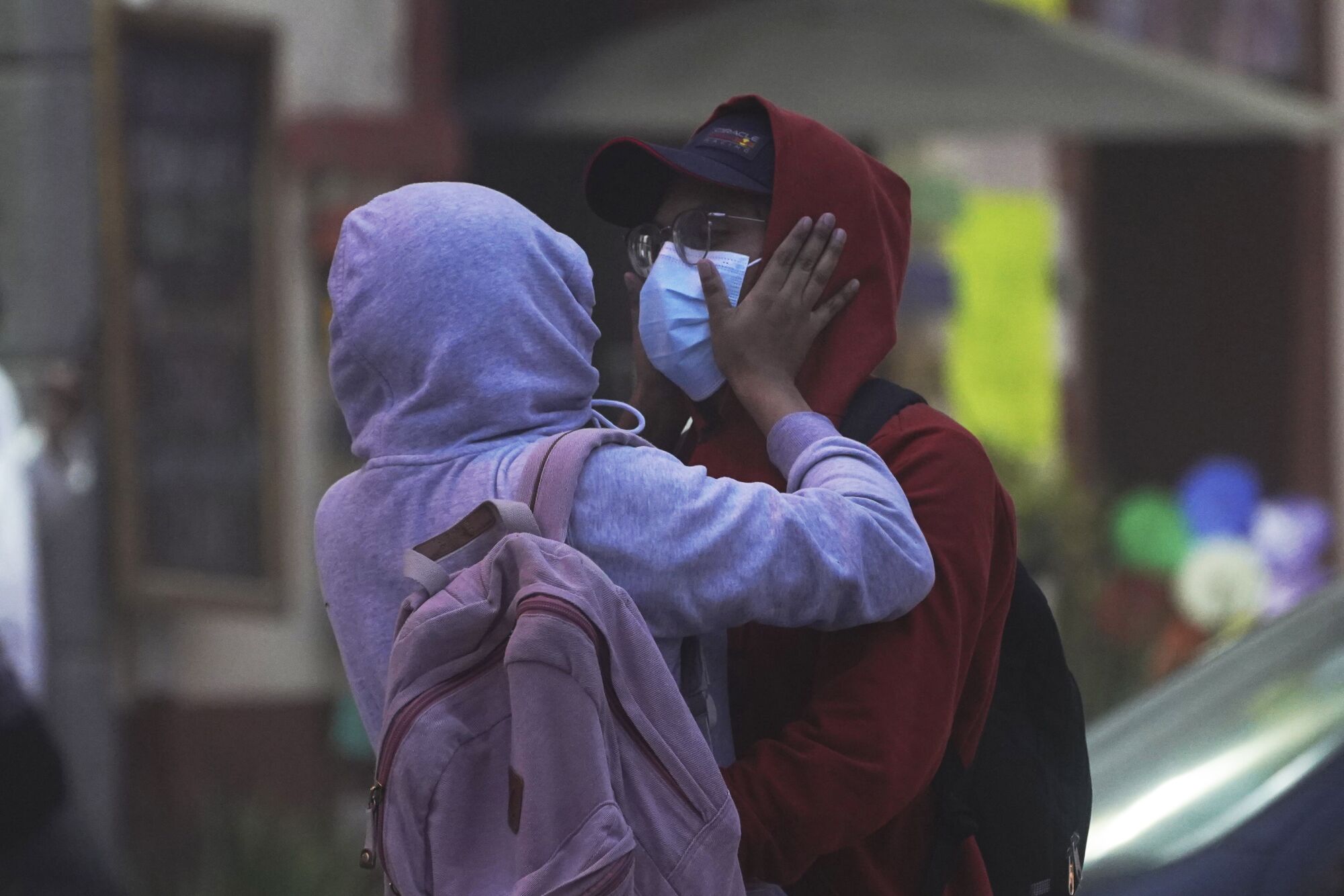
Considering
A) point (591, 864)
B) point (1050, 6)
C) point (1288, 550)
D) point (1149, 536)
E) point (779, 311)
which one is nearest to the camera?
point (591, 864)

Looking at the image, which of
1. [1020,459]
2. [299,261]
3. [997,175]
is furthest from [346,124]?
[997,175]

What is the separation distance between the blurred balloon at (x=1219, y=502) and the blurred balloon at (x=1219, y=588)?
27.8 inches

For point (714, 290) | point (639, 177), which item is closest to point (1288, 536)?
point (639, 177)

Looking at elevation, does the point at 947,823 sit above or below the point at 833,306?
below

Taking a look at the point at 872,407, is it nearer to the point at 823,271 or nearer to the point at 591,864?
the point at 823,271

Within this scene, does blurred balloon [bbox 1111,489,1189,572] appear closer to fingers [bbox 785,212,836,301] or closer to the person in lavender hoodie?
fingers [bbox 785,212,836,301]

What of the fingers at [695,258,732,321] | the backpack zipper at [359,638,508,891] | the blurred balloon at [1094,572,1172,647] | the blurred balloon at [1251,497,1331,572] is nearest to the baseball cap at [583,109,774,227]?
the fingers at [695,258,732,321]

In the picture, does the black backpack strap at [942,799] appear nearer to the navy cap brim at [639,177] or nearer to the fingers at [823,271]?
the fingers at [823,271]

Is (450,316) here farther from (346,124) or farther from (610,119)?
(346,124)

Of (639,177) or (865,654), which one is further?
(639,177)

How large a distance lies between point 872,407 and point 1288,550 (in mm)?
6290

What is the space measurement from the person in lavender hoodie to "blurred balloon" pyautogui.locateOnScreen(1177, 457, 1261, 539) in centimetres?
663

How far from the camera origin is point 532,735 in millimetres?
1443

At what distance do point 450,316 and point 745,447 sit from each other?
15.6 inches
